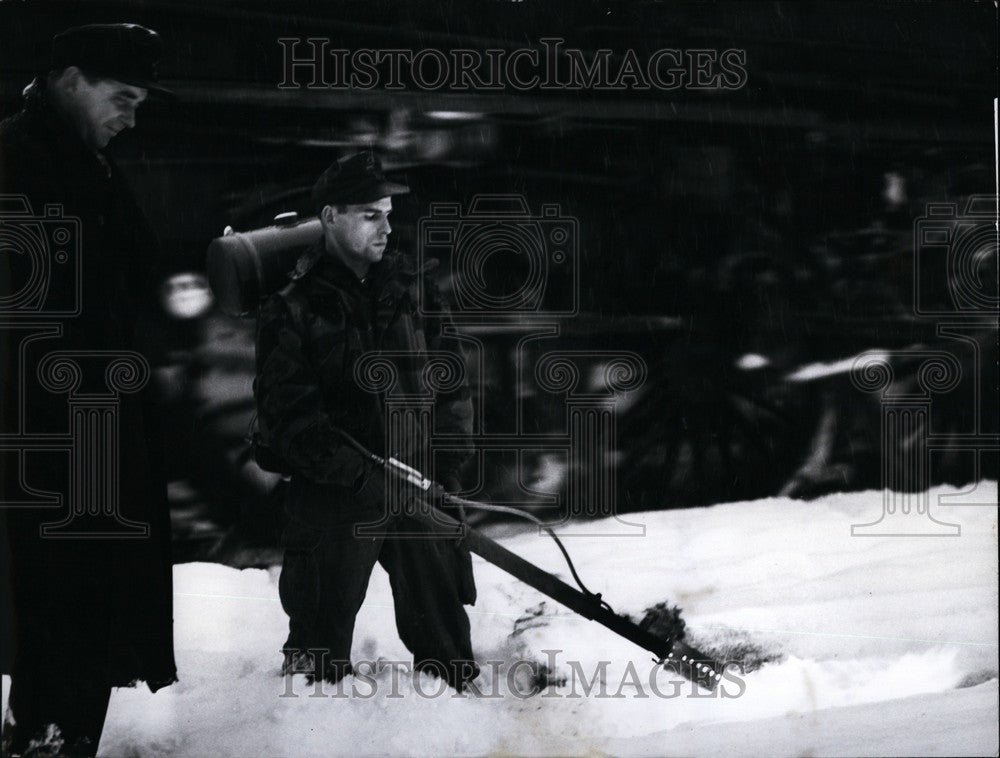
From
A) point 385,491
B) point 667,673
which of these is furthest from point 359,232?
point 667,673

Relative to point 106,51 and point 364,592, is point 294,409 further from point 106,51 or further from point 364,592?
point 106,51

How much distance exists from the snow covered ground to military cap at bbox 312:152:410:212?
1315 millimetres

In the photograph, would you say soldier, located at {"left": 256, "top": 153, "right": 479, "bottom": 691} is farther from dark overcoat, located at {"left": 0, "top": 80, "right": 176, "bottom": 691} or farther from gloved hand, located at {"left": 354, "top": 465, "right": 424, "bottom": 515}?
dark overcoat, located at {"left": 0, "top": 80, "right": 176, "bottom": 691}

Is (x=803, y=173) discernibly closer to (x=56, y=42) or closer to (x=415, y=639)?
(x=415, y=639)

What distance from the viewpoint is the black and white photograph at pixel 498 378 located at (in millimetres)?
3100

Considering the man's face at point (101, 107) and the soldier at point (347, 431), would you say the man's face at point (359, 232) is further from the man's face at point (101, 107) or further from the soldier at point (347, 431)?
the man's face at point (101, 107)

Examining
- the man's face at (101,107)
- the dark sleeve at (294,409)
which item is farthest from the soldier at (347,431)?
the man's face at (101,107)

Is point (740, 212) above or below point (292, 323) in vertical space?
above

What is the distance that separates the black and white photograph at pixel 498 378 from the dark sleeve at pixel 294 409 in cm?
1

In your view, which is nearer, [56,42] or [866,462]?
[56,42]

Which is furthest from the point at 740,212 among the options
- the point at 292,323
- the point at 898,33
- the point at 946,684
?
the point at 946,684

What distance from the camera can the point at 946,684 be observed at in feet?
10.8

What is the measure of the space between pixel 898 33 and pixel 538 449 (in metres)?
2.04

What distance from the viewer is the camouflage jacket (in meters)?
3.05
